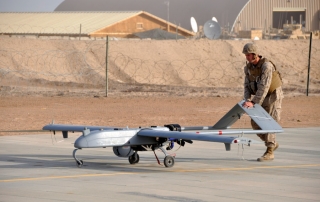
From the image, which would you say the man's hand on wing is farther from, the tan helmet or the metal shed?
the metal shed

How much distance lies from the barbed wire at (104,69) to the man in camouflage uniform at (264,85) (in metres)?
25.4

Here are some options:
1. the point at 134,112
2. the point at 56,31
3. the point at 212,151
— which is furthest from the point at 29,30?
the point at 212,151

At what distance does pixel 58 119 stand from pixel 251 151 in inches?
332

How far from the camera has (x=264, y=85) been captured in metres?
13.4

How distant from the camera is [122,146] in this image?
41.2 feet

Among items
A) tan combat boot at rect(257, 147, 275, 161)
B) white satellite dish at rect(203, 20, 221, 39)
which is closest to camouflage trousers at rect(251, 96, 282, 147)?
→ tan combat boot at rect(257, 147, 275, 161)

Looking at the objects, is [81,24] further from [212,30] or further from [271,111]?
[271,111]

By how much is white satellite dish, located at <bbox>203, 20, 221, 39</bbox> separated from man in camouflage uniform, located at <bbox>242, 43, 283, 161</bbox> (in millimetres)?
47640

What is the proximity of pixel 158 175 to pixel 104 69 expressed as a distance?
33416 mm

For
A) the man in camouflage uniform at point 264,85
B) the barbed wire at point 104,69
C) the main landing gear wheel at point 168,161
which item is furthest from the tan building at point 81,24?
the main landing gear wheel at point 168,161

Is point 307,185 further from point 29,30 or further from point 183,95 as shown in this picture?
point 29,30

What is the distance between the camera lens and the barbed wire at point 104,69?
42156mm

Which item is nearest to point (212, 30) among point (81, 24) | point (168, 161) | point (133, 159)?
point (81, 24)

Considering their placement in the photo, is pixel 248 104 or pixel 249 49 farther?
pixel 249 49
